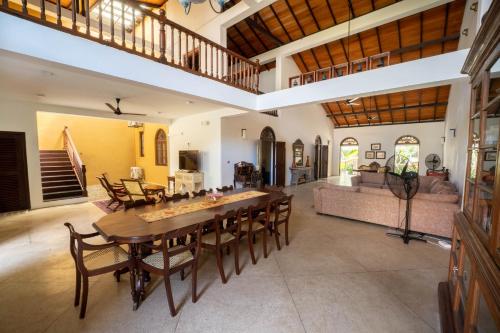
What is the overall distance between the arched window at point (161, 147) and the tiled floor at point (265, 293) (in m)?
5.75

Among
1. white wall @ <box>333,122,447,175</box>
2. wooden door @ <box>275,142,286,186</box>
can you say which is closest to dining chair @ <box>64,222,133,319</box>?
wooden door @ <box>275,142,286,186</box>

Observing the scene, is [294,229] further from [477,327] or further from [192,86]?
[192,86]

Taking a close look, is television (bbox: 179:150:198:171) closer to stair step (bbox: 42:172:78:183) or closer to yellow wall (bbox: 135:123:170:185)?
yellow wall (bbox: 135:123:170:185)

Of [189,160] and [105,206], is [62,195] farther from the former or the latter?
[189,160]

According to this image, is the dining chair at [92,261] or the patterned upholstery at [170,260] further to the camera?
the patterned upholstery at [170,260]

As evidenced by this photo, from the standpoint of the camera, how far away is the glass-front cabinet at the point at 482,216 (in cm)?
111

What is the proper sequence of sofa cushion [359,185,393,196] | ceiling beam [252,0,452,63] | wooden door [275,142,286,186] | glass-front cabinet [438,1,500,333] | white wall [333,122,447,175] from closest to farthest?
glass-front cabinet [438,1,500,333]
sofa cushion [359,185,393,196]
ceiling beam [252,0,452,63]
wooden door [275,142,286,186]
white wall [333,122,447,175]

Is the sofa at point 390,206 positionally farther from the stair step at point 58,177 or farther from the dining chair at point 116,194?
the stair step at point 58,177

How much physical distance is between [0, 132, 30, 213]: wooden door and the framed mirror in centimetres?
858

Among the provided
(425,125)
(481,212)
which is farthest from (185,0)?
(425,125)

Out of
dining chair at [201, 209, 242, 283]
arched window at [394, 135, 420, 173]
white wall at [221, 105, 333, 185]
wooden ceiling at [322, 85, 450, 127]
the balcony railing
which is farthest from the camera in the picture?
arched window at [394, 135, 420, 173]

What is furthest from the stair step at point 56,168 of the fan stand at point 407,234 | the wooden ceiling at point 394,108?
the wooden ceiling at point 394,108

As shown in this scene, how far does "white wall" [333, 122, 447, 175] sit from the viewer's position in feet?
35.4

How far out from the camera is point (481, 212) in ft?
4.99
